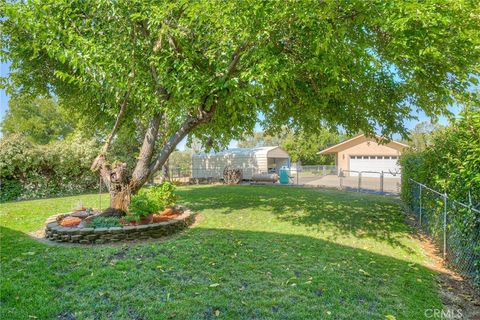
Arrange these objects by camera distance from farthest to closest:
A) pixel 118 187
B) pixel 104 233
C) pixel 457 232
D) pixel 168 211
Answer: pixel 168 211 → pixel 118 187 → pixel 104 233 → pixel 457 232

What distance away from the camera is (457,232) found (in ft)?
14.0

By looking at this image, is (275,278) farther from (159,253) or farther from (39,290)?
(39,290)

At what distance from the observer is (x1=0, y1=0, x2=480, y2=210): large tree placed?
4.71 metres

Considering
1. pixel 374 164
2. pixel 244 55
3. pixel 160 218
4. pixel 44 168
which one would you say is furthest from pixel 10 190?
pixel 374 164

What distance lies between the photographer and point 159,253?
4758 mm

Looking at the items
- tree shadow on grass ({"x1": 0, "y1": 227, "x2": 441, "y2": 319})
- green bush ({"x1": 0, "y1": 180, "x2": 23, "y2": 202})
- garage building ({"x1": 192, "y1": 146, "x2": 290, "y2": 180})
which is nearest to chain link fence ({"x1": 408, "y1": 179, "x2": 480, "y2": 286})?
tree shadow on grass ({"x1": 0, "y1": 227, "x2": 441, "y2": 319})

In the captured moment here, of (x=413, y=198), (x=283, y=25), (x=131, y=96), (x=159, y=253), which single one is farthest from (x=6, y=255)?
(x=413, y=198)

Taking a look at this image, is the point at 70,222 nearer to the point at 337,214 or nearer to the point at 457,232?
the point at 337,214

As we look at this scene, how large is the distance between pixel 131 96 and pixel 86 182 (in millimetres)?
10037

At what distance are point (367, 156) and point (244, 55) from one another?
23342mm

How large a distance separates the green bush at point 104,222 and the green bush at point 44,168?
288 inches

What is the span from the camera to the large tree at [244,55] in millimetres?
4715

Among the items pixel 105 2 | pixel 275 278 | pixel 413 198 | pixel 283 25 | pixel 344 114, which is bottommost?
pixel 275 278

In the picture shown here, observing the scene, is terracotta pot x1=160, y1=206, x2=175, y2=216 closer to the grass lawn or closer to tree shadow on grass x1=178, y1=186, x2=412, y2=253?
the grass lawn
